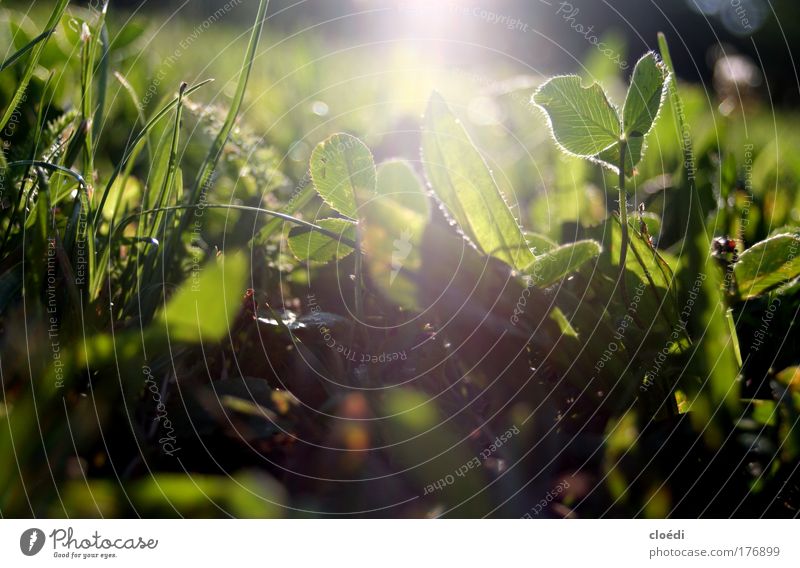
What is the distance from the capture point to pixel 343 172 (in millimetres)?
630

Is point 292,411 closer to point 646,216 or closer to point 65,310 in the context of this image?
point 65,310

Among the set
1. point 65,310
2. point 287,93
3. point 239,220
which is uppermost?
point 287,93

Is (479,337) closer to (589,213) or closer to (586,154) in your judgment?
(586,154)

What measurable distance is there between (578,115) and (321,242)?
265 mm

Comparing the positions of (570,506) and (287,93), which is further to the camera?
(287,93)

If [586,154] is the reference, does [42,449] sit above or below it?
below

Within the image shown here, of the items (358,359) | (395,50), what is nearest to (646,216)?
(358,359)

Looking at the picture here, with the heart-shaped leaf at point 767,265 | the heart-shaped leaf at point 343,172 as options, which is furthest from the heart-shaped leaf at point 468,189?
the heart-shaped leaf at point 767,265

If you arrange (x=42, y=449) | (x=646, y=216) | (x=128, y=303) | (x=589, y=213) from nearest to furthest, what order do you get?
(x=42, y=449)
(x=128, y=303)
(x=646, y=216)
(x=589, y=213)

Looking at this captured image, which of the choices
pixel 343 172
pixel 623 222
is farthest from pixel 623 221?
pixel 343 172

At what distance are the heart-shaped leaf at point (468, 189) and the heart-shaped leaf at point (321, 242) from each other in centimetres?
10

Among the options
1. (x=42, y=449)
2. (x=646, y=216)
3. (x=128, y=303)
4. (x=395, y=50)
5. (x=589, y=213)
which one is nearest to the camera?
(x=42, y=449)

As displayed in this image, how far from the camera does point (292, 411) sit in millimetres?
564
